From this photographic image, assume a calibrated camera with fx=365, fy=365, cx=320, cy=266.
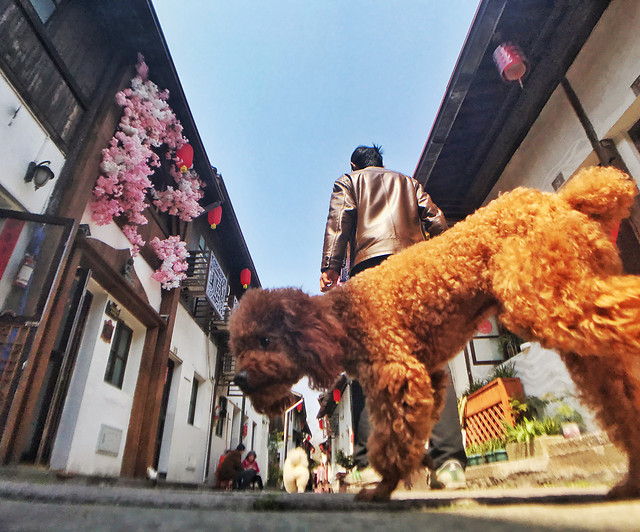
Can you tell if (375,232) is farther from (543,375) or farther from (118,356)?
(118,356)

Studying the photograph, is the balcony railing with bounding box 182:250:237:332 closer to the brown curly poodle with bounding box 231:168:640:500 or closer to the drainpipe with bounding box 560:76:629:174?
the brown curly poodle with bounding box 231:168:640:500

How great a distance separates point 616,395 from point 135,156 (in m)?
6.02

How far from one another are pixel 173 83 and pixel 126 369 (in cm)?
519

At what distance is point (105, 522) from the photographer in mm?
748

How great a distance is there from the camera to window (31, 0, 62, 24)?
4.27m

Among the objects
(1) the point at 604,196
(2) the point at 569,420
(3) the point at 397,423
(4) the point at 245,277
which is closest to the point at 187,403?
(4) the point at 245,277

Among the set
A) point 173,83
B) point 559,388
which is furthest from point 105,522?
point 173,83

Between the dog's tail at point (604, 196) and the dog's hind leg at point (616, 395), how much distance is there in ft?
1.94

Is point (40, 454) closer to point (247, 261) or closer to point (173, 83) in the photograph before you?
point (173, 83)

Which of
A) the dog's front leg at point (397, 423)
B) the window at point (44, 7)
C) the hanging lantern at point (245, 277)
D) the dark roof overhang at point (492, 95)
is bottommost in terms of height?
the dog's front leg at point (397, 423)

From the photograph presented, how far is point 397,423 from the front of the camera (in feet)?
4.75

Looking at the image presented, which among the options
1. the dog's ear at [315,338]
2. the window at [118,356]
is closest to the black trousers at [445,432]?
the dog's ear at [315,338]

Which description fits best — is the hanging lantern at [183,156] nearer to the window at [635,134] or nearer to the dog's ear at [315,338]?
the dog's ear at [315,338]

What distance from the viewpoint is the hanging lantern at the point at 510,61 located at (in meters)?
4.32
